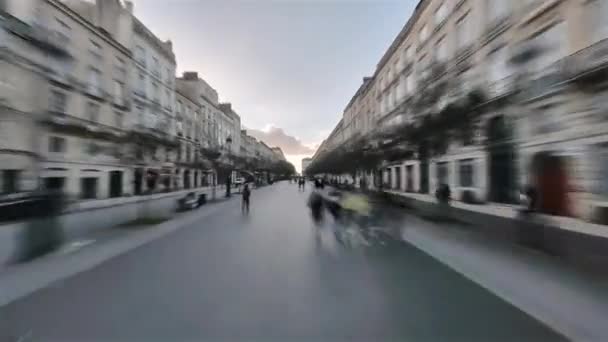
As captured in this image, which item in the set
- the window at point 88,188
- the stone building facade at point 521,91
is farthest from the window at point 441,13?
the window at point 88,188

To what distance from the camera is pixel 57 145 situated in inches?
807

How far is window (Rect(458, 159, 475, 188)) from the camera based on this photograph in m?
20.1

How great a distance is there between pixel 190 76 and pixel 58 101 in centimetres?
2985

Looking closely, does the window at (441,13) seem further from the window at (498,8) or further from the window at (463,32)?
the window at (498,8)

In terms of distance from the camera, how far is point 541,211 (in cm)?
1407

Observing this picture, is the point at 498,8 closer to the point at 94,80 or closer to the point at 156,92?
the point at 94,80

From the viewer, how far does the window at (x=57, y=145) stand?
19969 mm

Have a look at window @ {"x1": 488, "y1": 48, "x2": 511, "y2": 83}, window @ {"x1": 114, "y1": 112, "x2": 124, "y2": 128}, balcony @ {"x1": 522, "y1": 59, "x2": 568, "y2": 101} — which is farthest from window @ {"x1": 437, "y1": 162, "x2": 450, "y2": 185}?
window @ {"x1": 114, "y1": 112, "x2": 124, "y2": 128}

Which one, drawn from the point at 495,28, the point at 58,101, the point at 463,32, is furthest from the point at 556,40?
the point at 58,101

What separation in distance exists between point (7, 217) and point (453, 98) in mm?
16301

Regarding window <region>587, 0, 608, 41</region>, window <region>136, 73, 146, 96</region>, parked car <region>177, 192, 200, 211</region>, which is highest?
window <region>136, 73, 146, 96</region>

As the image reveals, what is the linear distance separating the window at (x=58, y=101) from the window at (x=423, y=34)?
26245mm

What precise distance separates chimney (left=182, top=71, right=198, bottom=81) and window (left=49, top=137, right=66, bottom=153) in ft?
96.1

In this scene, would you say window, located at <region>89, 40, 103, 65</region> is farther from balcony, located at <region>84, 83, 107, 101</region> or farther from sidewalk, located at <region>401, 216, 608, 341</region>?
sidewalk, located at <region>401, 216, 608, 341</region>
